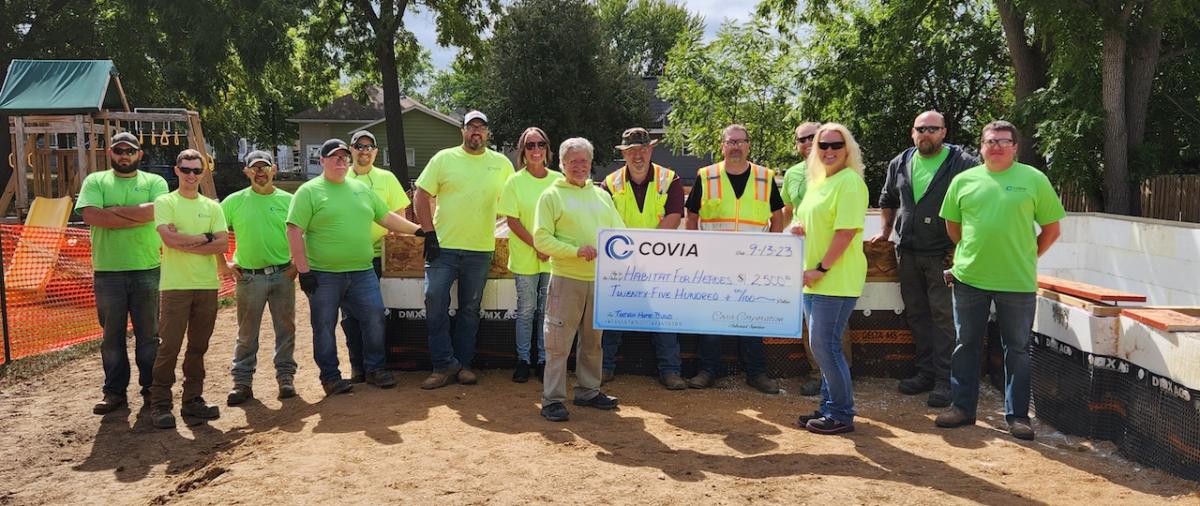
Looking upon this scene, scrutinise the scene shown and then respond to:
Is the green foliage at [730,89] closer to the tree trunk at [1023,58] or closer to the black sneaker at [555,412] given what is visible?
the tree trunk at [1023,58]

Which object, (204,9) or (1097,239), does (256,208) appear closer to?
(1097,239)

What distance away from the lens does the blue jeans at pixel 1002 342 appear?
570 centimetres

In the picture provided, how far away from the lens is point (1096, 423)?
564cm

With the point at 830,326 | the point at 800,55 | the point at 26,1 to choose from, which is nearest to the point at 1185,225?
the point at 830,326

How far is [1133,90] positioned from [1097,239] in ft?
15.4

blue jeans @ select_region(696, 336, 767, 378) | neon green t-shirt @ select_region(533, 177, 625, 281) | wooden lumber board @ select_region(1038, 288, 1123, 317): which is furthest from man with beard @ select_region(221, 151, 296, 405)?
wooden lumber board @ select_region(1038, 288, 1123, 317)

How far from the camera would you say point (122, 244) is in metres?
6.54

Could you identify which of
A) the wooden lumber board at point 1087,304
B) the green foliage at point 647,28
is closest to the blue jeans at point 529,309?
the wooden lumber board at point 1087,304

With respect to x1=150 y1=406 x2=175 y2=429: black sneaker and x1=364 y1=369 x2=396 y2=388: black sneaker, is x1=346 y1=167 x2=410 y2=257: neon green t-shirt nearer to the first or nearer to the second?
x1=364 y1=369 x2=396 y2=388: black sneaker

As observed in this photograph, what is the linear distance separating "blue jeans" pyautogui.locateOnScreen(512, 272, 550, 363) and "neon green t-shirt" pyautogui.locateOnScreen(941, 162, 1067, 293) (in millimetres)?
2961

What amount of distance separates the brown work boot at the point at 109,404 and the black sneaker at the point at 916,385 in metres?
5.61

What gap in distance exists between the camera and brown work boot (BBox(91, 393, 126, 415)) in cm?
682

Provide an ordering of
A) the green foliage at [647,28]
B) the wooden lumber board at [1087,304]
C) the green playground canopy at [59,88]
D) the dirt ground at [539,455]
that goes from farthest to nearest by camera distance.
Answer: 1. the green foliage at [647,28]
2. the green playground canopy at [59,88]
3. the wooden lumber board at [1087,304]
4. the dirt ground at [539,455]

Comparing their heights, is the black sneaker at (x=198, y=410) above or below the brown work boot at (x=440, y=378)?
below
